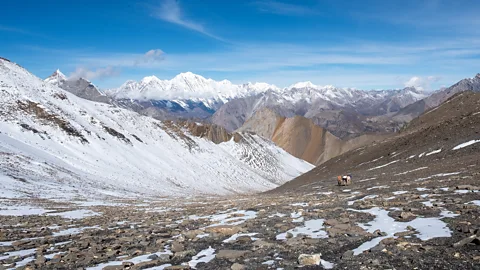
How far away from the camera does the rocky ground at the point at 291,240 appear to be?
346 inches

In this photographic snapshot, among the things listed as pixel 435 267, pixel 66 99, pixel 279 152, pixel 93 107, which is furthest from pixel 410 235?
pixel 279 152

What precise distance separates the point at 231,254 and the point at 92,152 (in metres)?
75.9

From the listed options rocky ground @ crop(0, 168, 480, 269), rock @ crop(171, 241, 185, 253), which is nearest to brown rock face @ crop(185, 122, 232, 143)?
rocky ground @ crop(0, 168, 480, 269)

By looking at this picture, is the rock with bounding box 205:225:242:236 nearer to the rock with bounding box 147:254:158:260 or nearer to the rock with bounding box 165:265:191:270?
the rock with bounding box 147:254:158:260

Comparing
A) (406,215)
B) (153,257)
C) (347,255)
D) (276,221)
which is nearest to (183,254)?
(153,257)

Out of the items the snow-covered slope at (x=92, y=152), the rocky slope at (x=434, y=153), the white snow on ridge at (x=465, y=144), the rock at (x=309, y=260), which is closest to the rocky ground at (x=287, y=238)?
the rock at (x=309, y=260)

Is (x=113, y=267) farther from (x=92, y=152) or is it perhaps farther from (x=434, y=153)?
(x=92, y=152)

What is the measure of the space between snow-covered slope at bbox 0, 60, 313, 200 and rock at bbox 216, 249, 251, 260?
33494 millimetres

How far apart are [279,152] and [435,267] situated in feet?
598

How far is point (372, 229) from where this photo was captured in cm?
1162

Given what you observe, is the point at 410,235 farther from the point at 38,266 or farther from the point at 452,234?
the point at 38,266

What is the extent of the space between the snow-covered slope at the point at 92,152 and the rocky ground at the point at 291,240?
2762cm

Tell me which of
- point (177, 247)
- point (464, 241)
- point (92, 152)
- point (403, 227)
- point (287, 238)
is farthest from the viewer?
point (92, 152)

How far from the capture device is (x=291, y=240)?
11172mm
